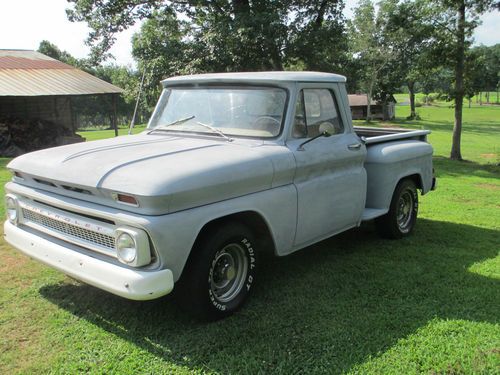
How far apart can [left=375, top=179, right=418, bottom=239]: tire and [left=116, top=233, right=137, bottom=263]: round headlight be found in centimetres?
356

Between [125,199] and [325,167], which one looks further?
[325,167]

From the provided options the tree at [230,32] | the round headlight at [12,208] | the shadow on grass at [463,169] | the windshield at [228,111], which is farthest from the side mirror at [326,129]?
the tree at [230,32]

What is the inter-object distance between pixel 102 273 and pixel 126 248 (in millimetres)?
254

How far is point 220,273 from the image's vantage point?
3848 mm

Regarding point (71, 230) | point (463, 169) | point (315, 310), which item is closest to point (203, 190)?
point (71, 230)

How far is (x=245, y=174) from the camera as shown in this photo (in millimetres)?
3721

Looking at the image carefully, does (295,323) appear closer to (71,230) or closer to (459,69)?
(71,230)

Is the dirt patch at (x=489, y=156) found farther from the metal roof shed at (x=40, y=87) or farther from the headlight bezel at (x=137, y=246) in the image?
the headlight bezel at (x=137, y=246)

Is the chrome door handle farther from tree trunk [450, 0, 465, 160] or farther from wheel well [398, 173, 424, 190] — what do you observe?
tree trunk [450, 0, 465, 160]

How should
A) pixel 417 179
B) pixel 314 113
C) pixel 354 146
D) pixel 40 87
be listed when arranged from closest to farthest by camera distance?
pixel 314 113 → pixel 354 146 → pixel 417 179 → pixel 40 87

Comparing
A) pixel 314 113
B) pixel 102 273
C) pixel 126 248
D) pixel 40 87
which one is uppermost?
pixel 40 87

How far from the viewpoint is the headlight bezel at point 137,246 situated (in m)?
3.14

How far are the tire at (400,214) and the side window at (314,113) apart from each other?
1377 mm

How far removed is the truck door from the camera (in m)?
4.32
